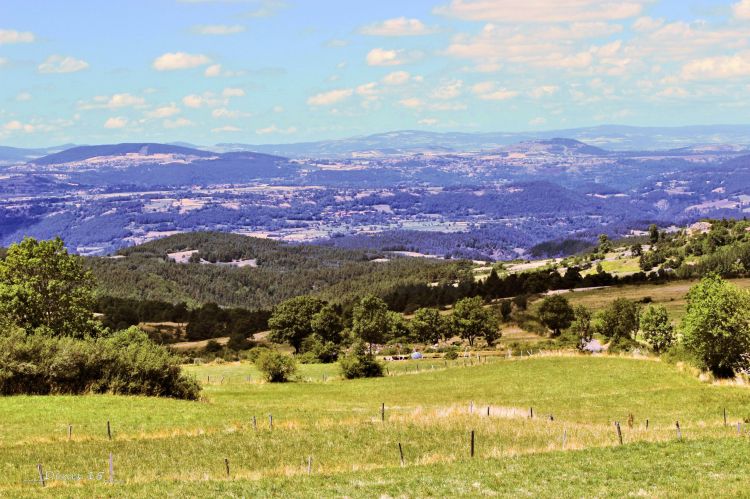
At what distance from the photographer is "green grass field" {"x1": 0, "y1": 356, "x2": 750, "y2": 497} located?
101ft

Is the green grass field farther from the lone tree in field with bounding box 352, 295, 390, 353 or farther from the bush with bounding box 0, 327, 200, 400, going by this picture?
the lone tree in field with bounding box 352, 295, 390, 353

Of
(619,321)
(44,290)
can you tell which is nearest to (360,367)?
(44,290)

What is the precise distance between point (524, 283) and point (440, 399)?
12984 centimetres

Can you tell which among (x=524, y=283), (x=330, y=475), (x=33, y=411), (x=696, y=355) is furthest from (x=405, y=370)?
(x=524, y=283)

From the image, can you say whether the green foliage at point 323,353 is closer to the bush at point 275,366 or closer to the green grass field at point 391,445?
the bush at point 275,366

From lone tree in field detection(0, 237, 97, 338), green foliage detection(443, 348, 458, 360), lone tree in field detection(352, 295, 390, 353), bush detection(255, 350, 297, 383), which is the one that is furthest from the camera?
lone tree in field detection(352, 295, 390, 353)

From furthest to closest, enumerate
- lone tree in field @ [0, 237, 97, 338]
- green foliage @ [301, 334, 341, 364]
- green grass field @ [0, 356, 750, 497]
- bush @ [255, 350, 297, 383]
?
1. green foliage @ [301, 334, 341, 364]
2. bush @ [255, 350, 297, 383]
3. lone tree in field @ [0, 237, 97, 338]
4. green grass field @ [0, 356, 750, 497]

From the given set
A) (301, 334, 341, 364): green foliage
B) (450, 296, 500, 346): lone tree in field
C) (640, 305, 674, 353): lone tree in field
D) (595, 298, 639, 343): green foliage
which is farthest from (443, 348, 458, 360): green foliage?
(640, 305, 674, 353): lone tree in field

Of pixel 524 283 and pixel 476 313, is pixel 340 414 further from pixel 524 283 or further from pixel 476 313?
pixel 524 283

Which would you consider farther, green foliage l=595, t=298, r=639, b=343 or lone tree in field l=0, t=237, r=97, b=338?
green foliage l=595, t=298, r=639, b=343

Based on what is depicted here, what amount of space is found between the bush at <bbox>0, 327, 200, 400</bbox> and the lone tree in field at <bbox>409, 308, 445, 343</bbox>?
71.3 meters

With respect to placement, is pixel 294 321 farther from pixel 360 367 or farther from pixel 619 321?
pixel 619 321

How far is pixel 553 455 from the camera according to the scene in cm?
3625

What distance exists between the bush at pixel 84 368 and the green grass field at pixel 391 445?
293 centimetres
